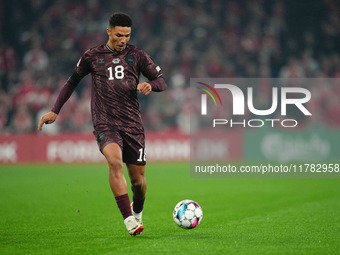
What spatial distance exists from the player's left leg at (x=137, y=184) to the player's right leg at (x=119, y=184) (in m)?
0.38

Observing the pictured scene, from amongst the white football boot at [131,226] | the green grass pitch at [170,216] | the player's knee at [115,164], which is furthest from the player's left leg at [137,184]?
the white football boot at [131,226]

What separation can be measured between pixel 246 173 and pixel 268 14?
29.8 ft

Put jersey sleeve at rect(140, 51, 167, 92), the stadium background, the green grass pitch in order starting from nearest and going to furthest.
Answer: the green grass pitch
jersey sleeve at rect(140, 51, 167, 92)
the stadium background

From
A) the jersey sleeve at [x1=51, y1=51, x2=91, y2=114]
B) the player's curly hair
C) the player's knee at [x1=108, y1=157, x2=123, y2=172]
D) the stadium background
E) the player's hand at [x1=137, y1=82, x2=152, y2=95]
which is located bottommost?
the player's knee at [x1=108, y1=157, x2=123, y2=172]

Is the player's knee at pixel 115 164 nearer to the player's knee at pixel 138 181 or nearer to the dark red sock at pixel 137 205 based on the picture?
the player's knee at pixel 138 181

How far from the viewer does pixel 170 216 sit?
9.59 metres

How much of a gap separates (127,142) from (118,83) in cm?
67

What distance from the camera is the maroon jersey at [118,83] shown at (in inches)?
294

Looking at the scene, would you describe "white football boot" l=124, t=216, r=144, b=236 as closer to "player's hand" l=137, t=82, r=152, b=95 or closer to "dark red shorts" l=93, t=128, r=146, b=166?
"dark red shorts" l=93, t=128, r=146, b=166

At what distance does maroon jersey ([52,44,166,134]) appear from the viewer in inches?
294

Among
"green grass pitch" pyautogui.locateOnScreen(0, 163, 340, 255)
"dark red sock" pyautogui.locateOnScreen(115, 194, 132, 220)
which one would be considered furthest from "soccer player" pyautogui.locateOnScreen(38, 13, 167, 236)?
"green grass pitch" pyautogui.locateOnScreen(0, 163, 340, 255)

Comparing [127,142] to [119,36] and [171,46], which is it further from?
[171,46]

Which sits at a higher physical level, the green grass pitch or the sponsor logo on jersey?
the sponsor logo on jersey

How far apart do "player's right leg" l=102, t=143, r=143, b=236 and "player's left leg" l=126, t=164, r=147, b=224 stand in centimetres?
38
